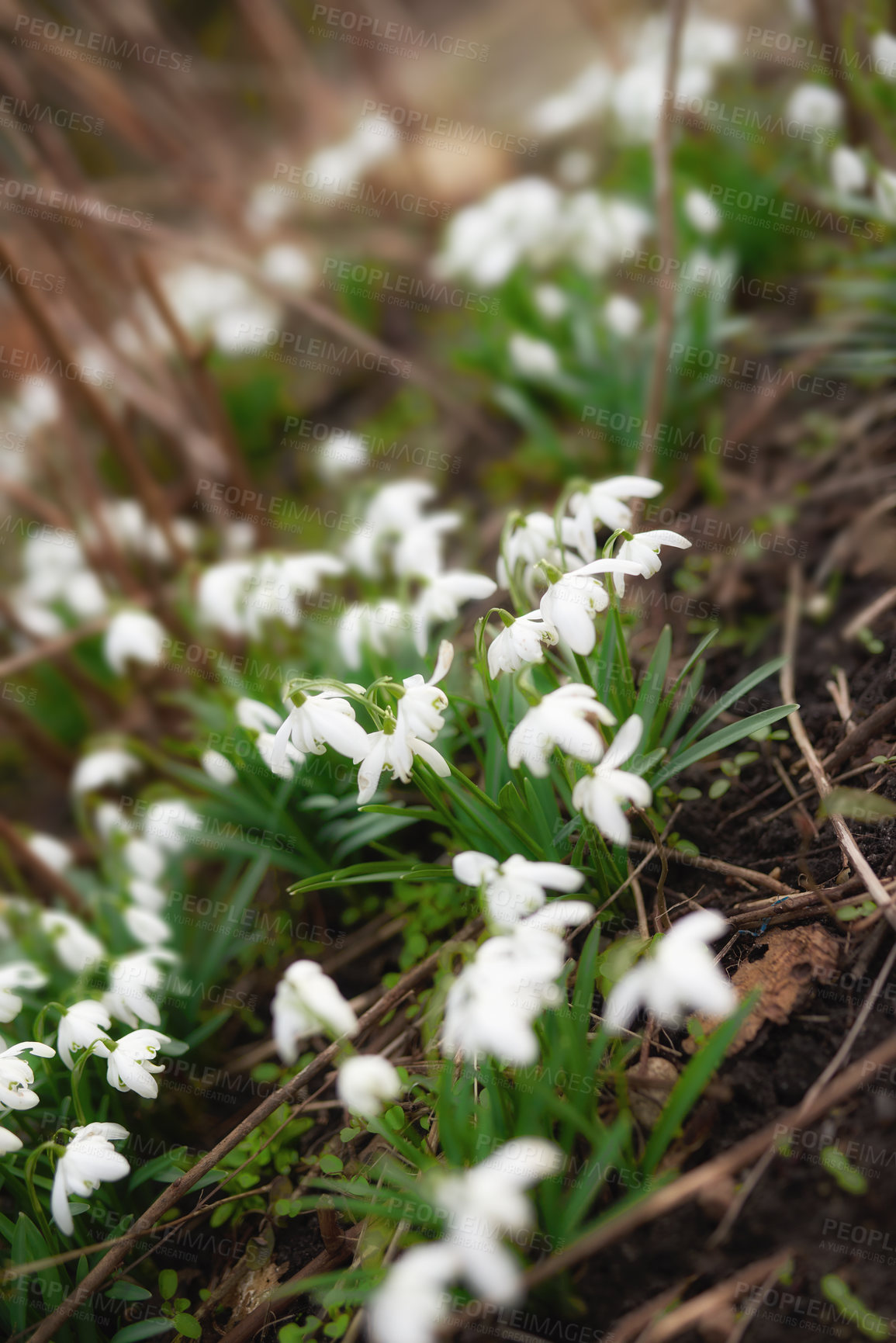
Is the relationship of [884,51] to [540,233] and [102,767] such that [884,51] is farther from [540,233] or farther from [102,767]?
[102,767]

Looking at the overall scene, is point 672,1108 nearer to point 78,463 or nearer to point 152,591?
point 152,591

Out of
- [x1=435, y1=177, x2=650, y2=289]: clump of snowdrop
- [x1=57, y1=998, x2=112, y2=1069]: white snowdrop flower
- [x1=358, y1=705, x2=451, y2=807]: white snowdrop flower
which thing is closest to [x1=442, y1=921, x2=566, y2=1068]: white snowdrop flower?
[x1=358, y1=705, x2=451, y2=807]: white snowdrop flower

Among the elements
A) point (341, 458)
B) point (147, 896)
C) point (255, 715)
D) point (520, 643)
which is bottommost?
point (147, 896)

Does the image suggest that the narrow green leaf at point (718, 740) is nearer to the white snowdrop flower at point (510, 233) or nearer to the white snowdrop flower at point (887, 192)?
the white snowdrop flower at point (887, 192)

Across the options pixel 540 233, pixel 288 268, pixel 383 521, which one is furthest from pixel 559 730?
pixel 288 268

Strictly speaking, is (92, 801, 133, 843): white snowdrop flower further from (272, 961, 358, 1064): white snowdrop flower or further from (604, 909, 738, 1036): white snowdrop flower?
(604, 909, 738, 1036): white snowdrop flower

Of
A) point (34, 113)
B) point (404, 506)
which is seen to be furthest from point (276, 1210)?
point (34, 113)

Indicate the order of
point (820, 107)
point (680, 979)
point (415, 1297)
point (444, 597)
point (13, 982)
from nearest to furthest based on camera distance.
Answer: point (415, 1297)
point (680, 979)
point (13, 982)
point (444, 597)
point (820, 107)
